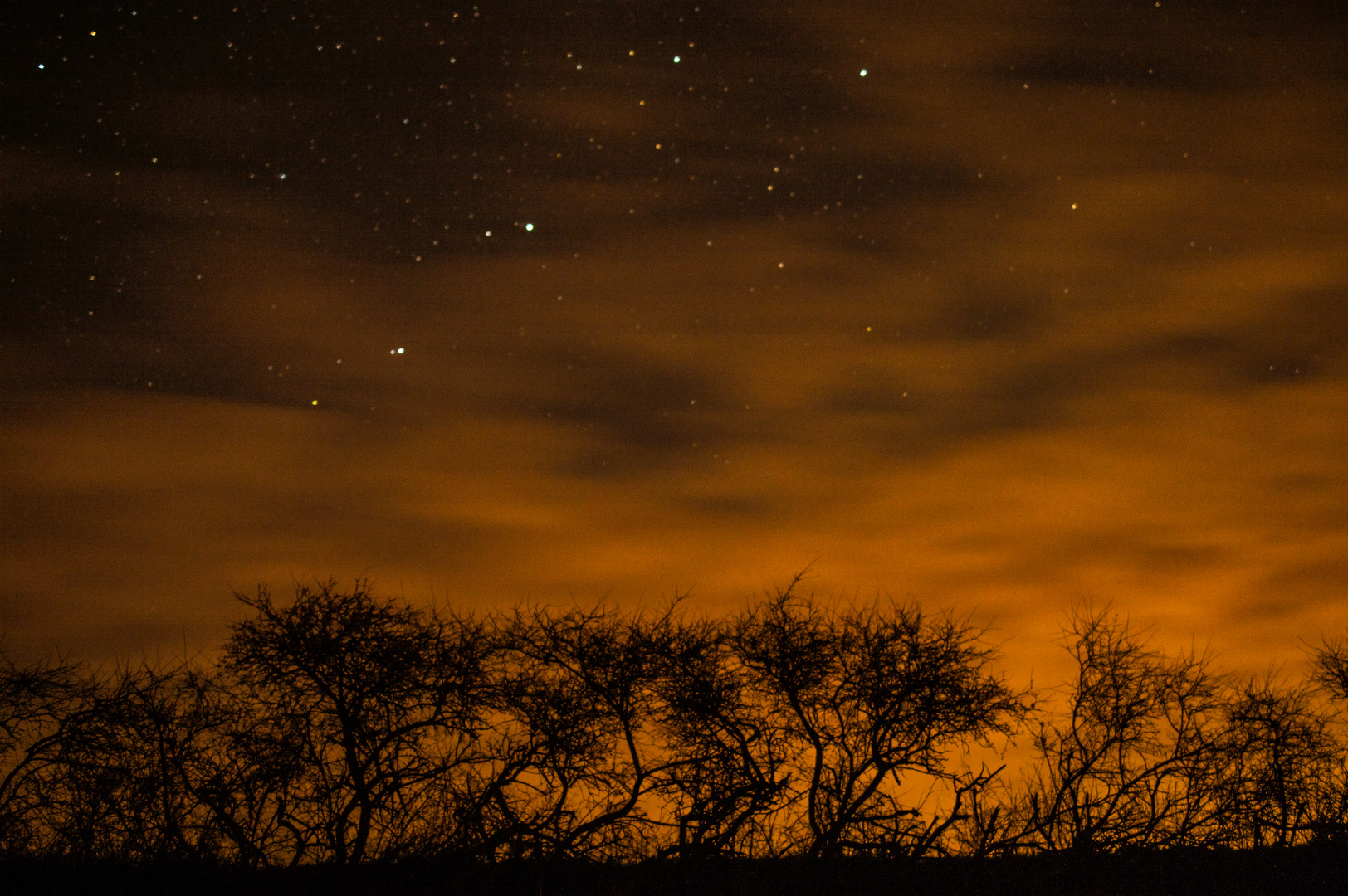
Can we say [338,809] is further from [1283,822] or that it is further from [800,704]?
[1283,822]

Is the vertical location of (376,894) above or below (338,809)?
below

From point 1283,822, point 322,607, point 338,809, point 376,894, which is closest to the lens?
point 376,894

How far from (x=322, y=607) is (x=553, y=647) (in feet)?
10.2

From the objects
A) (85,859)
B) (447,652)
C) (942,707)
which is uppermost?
(447,652)

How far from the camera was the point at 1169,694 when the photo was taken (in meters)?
16.1

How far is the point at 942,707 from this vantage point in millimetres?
14578

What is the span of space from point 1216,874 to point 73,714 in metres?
14.5

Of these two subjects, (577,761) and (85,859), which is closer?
(85,859)

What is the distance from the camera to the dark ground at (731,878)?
38.8ft

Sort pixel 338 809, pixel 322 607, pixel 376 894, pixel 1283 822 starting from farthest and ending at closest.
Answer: pixel 1283 822 < pixel 322 607 < pixel 338 809 < pixel 376 894

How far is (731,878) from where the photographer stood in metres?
12.8

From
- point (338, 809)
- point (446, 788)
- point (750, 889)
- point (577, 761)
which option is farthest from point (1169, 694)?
point (338, 809)

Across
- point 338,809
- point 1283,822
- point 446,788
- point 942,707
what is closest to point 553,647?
point 446,788

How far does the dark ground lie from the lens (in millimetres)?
11812
